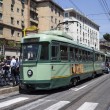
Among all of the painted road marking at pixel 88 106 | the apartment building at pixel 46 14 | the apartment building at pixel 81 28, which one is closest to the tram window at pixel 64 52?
the painted road marking at pixel 88 106

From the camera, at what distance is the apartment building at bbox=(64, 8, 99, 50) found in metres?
89.1

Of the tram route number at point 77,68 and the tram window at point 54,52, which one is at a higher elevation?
the tram window at point 54,52

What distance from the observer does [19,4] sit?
61.6 m

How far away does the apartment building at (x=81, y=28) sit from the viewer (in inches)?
3506

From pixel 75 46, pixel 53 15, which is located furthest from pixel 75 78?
pixel 53 15

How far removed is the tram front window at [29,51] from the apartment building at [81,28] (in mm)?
63084

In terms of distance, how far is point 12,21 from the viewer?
58406 mm

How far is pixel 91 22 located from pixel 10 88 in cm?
9197

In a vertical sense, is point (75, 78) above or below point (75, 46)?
below

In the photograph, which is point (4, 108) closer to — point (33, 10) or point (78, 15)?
point (33, 10)

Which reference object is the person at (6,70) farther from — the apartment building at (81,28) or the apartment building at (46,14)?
the apartment building at (81,28)

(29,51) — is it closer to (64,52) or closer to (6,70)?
(64,52)

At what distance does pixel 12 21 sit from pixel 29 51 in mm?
43393

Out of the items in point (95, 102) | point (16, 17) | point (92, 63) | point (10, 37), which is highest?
point (16, 17)
